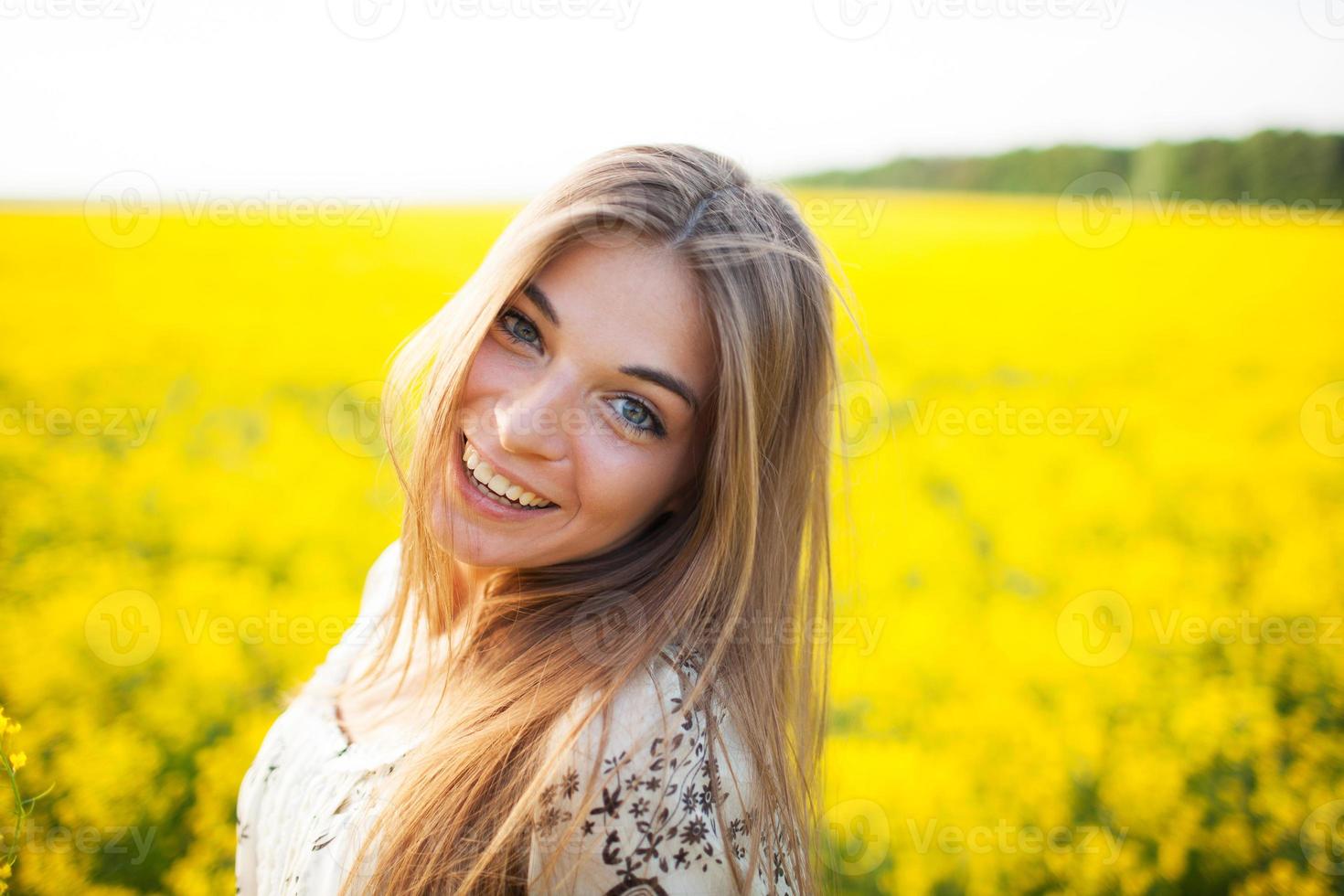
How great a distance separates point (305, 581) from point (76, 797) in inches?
46.6

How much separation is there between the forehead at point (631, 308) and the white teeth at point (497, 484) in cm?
25

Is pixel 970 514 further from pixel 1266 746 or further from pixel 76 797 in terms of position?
pixel 76 797

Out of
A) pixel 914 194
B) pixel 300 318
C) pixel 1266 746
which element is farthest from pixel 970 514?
pixel 914 194

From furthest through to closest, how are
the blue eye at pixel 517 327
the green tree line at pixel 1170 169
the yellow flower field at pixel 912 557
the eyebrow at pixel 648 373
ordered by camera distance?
the green tree line at pixel 1170 169
the yellow flower field at pixel 912 557
the blue eye at pixel 517 327
the eyebrow at pixel 648 373

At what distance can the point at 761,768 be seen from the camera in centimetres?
123

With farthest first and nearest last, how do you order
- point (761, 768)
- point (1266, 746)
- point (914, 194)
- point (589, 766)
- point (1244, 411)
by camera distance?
1. point (914, 194)
2. point (1244, 411)
3. point (1266, 746)
4. point (761, 768)
5. point (589, 766)

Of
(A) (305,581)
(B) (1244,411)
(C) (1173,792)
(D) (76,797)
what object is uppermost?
(B) (1244,411)

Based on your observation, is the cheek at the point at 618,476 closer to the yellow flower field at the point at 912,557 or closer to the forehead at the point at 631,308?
the forehead at the point at 631,308

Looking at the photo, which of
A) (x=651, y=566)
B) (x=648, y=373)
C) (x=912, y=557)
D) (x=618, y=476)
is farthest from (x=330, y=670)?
(x=912, y=557)

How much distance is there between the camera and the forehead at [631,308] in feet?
4.15

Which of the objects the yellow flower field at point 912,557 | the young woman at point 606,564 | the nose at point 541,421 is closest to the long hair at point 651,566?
the young woman at point 606,564

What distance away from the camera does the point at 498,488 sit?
1.36 m

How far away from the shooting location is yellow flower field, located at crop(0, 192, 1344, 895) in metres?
2.56

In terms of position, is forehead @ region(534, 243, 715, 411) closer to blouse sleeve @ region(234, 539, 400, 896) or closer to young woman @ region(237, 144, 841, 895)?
young woman @ region(237, 144, 841, 895)
